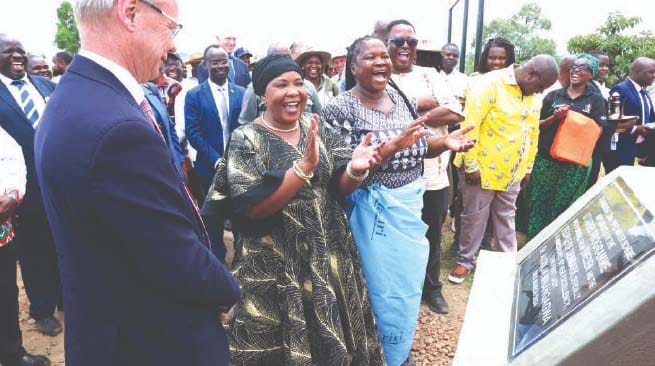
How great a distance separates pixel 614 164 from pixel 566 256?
5.15 m

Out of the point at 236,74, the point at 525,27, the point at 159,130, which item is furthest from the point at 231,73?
the point at 525,27

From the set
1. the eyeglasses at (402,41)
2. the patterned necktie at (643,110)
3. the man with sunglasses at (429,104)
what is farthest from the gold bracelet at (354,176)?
the patterned necktie at (643,110)

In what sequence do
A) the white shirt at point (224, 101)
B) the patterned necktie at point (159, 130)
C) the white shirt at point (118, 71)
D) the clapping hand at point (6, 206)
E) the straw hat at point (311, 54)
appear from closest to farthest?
the white shirt at point (118, 71) → the patterned necktie at point (159, 130) → the clapping hand at point (6, 206) → the white shirt at point (224, 101) → the straw hat at point (311, 54)

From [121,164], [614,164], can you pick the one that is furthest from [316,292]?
[614,164]

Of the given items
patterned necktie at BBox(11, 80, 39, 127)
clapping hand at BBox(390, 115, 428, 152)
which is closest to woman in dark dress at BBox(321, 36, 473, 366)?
clapping hand at BBox(390, 115, 428, 152)

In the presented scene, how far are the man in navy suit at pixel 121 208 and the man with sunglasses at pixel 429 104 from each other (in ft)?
6.57

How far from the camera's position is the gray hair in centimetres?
106

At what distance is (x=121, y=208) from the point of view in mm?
1012

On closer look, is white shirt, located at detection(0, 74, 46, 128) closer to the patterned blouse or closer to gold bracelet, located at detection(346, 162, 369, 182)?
the patterned blouse

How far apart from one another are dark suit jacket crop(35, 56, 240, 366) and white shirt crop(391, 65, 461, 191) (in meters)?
2.18

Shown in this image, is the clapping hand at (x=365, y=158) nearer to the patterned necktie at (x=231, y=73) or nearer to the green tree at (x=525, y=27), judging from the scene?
the patterned necktie at (x=231, y=73)

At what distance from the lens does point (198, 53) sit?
23.2ft

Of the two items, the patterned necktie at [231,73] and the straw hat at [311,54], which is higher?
the straw hat at [311,54]

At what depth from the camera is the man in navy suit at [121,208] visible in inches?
39.4
